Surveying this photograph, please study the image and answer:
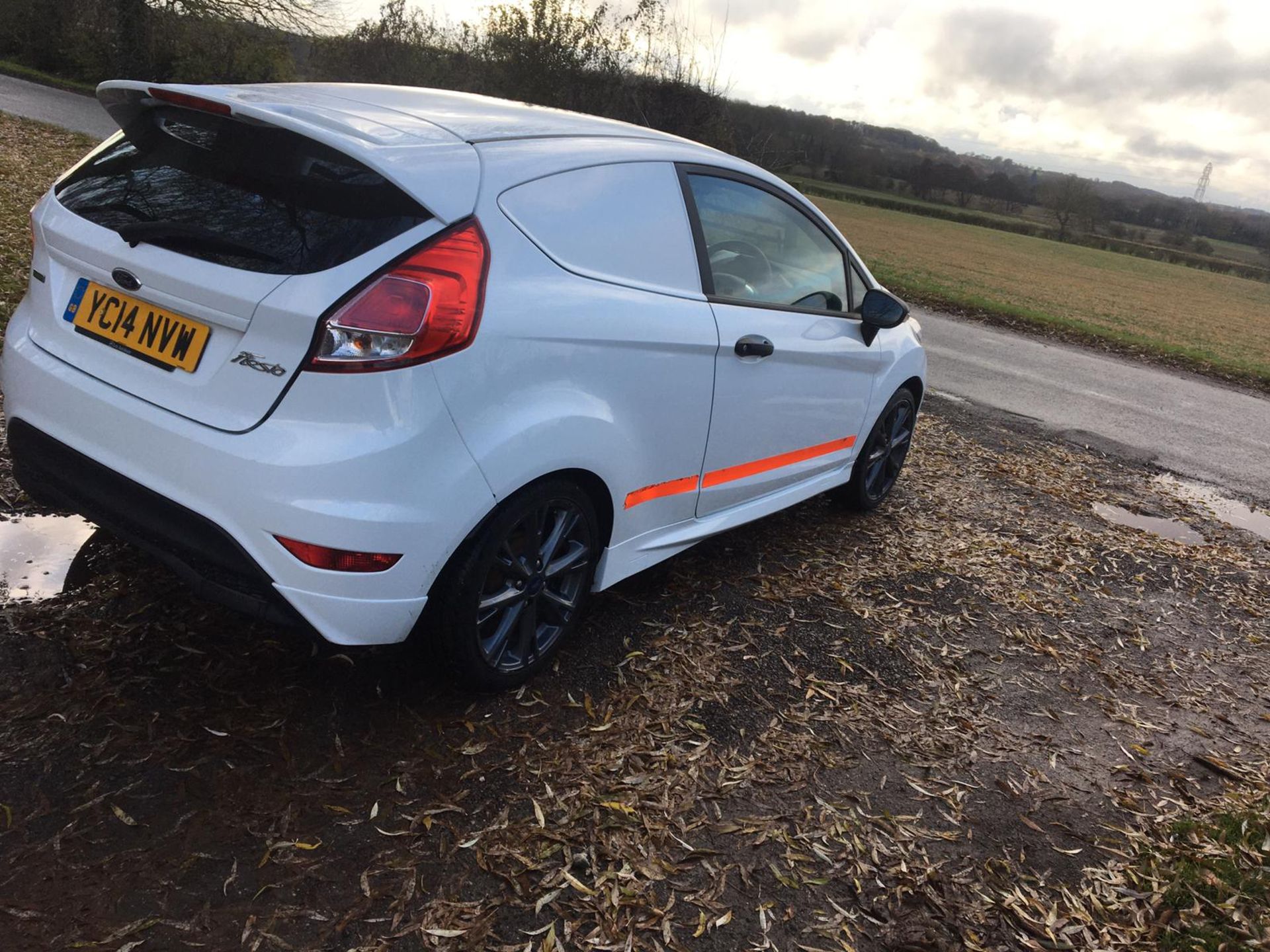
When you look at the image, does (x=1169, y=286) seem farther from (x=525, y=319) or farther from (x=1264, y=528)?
(x=525, y=319)

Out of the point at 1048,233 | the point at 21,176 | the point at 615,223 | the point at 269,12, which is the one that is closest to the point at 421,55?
the point at 269,12

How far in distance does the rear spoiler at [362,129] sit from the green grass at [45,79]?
31.1 metres

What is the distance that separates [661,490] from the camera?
12.1 feet

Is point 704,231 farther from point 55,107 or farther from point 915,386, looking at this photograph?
point 55,107

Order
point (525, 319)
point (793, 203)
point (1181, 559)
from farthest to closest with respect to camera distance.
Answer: point (1181, 559)
point (793, 203)
point (525, 319)

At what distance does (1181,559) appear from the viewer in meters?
6.06

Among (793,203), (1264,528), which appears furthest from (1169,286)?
(793,203)

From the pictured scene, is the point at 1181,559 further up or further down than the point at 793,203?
further down

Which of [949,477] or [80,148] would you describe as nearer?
[949,477]

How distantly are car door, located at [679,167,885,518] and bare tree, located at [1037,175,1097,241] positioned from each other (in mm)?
97158

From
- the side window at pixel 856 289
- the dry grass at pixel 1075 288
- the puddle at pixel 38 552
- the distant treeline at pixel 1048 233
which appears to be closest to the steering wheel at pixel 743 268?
the side window at pixel 856 289

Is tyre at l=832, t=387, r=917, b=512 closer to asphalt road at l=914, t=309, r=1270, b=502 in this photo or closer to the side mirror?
the side mirror

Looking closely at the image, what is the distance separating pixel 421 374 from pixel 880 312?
9.50ft

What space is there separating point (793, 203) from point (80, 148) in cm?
1532
